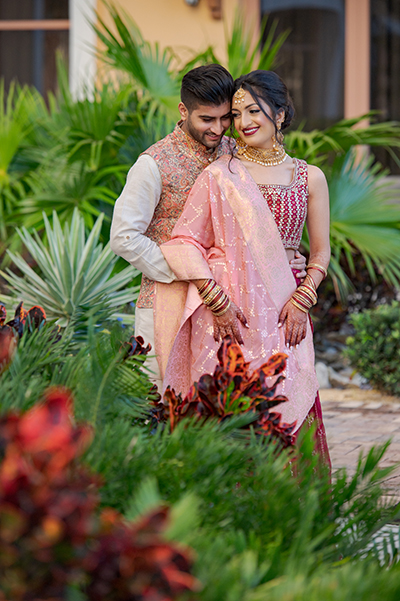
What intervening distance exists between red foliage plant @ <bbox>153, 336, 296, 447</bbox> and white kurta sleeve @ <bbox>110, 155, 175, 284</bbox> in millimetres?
895

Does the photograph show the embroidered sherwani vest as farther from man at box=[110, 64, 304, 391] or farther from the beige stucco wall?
the beige stucco wall

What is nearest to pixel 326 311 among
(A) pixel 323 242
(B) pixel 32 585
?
(A) pixel 323 242

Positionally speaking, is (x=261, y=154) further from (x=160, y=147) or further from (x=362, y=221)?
(x=362, y=221)

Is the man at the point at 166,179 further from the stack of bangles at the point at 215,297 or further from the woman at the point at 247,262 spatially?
the stack of bangles at the point at 215,297

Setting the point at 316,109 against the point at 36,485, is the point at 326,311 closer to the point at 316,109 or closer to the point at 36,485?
the point at 316,109

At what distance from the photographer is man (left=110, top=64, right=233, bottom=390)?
7.43 feet

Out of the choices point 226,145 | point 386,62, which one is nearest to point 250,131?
point 226,145

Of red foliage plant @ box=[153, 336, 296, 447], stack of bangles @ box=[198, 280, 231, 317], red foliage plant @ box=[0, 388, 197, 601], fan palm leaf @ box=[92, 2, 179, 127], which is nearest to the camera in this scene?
red foliage plant @ box=[0, 388, 197, 601]

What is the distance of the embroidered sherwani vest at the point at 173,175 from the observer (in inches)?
95.4

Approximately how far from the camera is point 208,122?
2.31 m

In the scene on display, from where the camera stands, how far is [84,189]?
464 cm

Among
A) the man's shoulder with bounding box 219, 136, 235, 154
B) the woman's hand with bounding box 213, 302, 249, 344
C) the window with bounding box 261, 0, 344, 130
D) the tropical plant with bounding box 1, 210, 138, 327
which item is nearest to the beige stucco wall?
the window with bounding box 261, 0, 344, 130

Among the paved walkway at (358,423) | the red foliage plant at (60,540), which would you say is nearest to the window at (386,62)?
the paved walkway at (358,423)

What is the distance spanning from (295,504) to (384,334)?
4.09m
